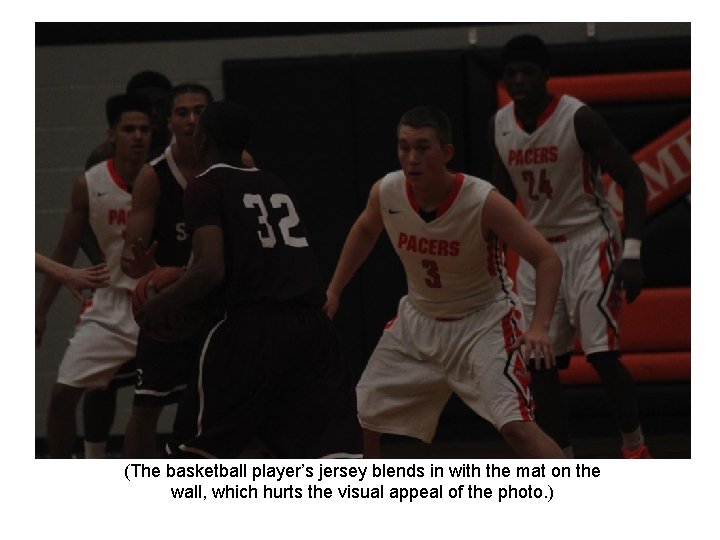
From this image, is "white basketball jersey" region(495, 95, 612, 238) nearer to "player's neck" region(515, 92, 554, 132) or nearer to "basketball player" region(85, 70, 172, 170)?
"player's neck" region(515, 92, 554, 132)

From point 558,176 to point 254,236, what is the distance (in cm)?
229

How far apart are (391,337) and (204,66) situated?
129 inches

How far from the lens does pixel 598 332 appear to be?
5.89 metres

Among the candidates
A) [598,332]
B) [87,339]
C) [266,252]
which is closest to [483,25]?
[598,332]

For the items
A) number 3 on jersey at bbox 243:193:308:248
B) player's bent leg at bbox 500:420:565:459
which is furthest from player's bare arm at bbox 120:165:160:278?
player's bent leg at bbox 500:420:565:459

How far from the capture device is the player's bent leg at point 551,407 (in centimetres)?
589

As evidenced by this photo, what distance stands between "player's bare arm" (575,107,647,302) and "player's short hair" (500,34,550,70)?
0.33 meters

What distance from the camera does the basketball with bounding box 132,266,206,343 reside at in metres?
4.47

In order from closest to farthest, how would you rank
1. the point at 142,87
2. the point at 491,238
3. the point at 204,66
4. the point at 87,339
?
the point at 491,238 < the point at 87,339 < the point at 142,87 < the point at 204,66

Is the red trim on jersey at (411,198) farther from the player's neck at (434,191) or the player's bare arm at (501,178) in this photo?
the player's bare arm at (501,178)

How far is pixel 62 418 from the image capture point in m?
6.49

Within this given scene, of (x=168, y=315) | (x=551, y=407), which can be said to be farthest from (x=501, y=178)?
(x=168, y=315)

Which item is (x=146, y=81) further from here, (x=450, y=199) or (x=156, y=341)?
(x=450, y=199)
